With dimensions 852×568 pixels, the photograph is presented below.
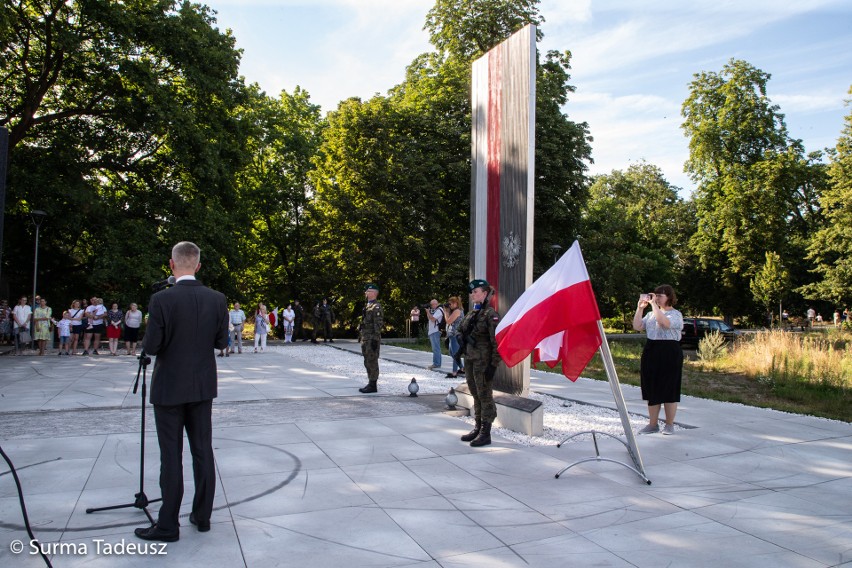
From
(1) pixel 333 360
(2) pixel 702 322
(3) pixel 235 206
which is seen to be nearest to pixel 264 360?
(1) pixel 333 360

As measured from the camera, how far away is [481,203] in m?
9.91

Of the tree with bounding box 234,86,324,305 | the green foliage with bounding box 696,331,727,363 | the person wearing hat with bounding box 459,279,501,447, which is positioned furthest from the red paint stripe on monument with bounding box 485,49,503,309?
the tree with bounding box 234,86,324,305

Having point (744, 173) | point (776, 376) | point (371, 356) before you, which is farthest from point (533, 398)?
point (744, 173)

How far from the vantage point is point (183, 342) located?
173 inches

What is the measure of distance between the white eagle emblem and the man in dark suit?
16.8 ft

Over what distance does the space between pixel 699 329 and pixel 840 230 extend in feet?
34.1

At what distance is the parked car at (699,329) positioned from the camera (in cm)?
2980

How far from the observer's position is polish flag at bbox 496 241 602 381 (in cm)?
586

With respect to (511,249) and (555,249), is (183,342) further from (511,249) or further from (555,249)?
(555,249)

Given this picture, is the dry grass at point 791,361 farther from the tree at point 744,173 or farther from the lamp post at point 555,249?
the tree at point 744,173

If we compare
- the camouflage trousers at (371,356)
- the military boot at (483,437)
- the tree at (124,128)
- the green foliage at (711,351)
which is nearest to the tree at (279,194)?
the tree at (124,128)

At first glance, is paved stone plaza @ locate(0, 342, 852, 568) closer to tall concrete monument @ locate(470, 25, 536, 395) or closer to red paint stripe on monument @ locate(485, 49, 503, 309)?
tall concrete monument @ locate(470, 25, 536, 395)

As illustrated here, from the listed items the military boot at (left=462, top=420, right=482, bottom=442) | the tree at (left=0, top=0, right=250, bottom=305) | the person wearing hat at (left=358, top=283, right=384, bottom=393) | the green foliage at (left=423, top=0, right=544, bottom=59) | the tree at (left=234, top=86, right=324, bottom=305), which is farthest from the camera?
the tree at (left=234, top=86, right=324, bottom=305)

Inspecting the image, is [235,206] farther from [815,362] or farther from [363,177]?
[815,362]
